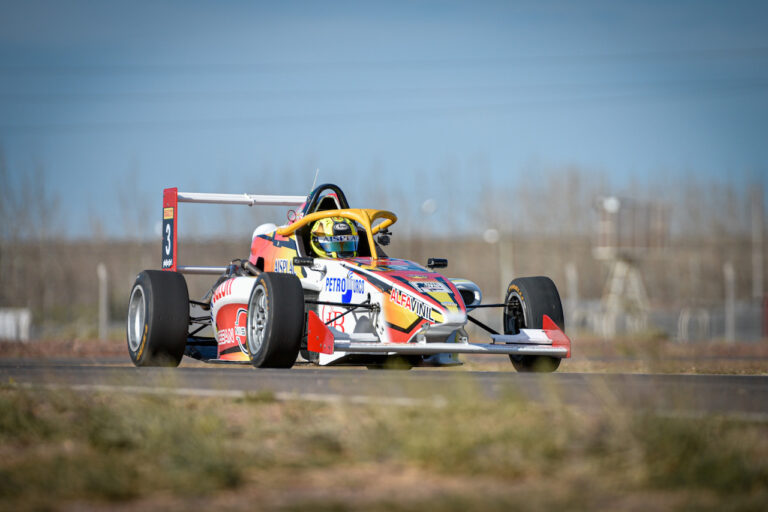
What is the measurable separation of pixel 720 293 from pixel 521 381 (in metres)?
61.2

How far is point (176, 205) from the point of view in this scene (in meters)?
15.3

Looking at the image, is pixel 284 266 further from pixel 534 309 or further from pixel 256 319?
pixel 534 309

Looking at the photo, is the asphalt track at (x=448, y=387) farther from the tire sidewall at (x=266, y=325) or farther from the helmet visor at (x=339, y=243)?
the helmet visor at (x=339, y=243)

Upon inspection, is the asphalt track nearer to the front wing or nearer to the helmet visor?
the front wing

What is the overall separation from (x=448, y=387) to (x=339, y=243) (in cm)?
634

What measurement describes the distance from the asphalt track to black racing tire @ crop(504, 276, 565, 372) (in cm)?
186

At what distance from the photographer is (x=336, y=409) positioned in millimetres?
7488

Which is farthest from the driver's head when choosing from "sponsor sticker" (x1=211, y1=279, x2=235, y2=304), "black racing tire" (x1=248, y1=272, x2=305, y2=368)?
"black racing tire" (x1=248, y1=272, x2=305, y2=368)

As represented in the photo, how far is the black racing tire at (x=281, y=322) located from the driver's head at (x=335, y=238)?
1544mm

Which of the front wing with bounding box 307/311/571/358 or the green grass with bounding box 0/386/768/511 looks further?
the front wing with bounding box 307/311/571/358

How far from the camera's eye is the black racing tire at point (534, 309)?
12.7m

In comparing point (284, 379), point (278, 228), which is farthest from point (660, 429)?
point (278, 228)

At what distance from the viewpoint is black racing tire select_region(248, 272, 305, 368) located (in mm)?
11469

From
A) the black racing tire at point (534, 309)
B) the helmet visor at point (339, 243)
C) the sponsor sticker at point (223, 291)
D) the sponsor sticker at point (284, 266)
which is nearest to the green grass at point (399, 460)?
the black racing tire at point (534, 309)
